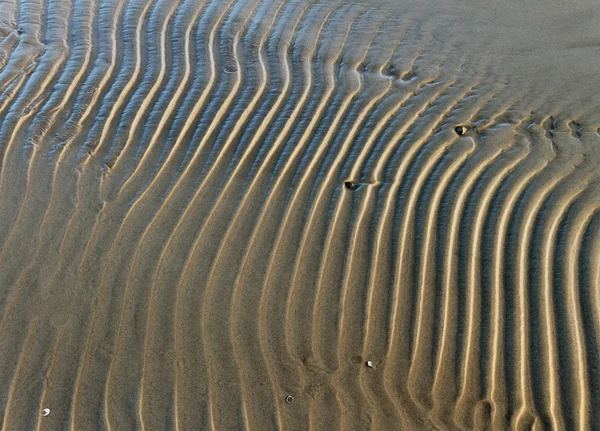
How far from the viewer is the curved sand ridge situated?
3301mm

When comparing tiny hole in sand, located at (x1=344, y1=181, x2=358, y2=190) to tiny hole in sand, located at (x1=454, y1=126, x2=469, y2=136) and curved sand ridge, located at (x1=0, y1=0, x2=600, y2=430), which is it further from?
tiny hole in sand, located at (x1=454, y1=126, x2=469, y2=136)

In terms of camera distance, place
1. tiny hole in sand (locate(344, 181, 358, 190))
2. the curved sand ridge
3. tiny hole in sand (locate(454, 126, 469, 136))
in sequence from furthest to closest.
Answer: tiny hole in sand (locate(454, 126, 469, 136)) < tiny hole in sand (locate(344, 181, 358, 190)) < the curved sand ridge

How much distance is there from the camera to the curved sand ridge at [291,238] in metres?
3.30

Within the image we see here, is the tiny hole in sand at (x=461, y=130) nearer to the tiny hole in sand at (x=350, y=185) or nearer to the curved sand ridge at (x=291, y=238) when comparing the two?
the curved sand ridge at (x=291, y=238)

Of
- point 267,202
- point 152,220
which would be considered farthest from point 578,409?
point 152,220

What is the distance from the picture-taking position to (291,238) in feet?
13.4

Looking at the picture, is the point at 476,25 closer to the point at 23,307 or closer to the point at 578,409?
the point at 578,409

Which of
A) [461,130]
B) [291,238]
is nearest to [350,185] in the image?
[291,238]

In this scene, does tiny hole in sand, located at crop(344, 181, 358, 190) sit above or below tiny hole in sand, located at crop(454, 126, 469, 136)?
below

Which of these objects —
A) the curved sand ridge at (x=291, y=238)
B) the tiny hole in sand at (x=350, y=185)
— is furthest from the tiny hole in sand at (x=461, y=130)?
the tiny hole in sand at (x=350, y=185)

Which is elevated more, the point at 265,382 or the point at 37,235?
the point at 37,235

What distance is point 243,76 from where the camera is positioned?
554 centimetres

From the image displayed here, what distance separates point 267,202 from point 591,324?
6.59 ft

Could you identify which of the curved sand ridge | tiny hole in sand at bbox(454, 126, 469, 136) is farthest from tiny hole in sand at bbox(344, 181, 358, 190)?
tiny hole in sand at bbox(454, 126, 469, 136)
